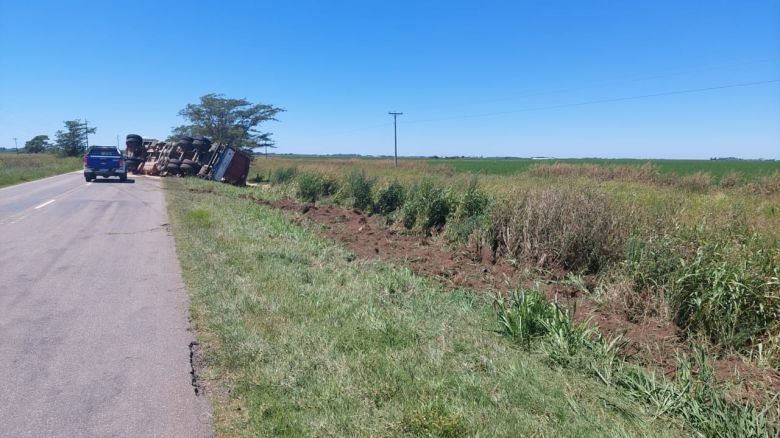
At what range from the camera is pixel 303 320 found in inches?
222

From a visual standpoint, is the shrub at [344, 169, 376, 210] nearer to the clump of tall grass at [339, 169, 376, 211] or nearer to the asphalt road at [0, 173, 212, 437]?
the clump of tall grass at [339, 169, 376, 211]

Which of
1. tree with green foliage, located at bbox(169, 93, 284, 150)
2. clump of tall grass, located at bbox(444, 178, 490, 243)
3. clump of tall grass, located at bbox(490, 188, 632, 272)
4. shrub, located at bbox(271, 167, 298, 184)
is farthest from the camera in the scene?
tree with green foliage, located at bbox(169, 93, 284, 150)

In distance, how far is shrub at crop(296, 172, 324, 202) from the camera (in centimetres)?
2231

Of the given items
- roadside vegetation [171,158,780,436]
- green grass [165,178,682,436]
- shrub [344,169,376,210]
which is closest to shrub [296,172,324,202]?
shrub [344,169,376,210]

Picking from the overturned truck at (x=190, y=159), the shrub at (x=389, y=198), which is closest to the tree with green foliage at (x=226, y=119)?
the overturned truck at (x=190, y=159)

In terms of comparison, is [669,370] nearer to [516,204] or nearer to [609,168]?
[516,204]

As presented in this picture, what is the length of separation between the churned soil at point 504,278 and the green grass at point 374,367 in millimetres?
969

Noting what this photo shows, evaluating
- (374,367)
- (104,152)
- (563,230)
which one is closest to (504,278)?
(563,230)

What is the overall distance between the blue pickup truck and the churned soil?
17.3 m

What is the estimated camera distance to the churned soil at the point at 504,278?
489 centimetres

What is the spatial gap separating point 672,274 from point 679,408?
2.84 metres

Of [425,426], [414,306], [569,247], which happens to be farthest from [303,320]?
[569,247]

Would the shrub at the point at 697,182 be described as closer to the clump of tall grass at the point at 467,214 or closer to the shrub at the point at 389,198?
the shrub at the point at 389,198

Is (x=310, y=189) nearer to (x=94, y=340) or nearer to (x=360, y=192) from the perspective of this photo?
(x=360, y=192)
